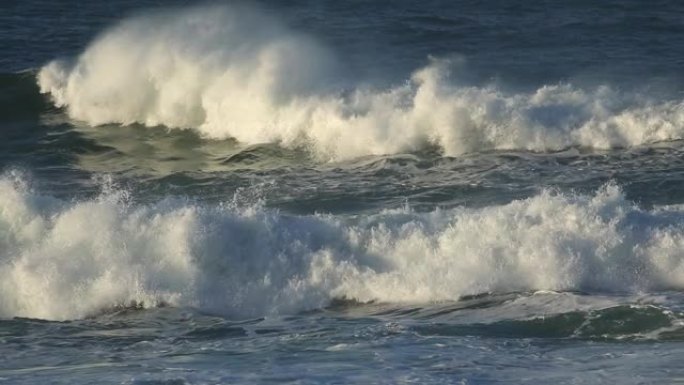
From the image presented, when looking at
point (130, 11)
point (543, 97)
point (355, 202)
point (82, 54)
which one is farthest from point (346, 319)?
point (130, 11)

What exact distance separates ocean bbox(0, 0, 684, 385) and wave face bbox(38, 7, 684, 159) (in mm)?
52

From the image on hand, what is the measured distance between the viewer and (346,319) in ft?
40.5

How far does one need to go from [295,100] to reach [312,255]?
807 cm

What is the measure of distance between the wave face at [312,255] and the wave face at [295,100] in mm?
4979

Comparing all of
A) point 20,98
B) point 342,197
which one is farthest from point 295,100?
point 20,98

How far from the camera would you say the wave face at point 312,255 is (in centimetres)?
1322

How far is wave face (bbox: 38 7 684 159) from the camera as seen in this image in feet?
65.2

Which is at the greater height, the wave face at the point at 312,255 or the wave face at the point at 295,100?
the wave face at the point at 295,100

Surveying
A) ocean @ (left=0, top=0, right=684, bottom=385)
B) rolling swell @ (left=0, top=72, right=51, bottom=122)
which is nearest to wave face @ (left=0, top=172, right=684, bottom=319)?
ocean @ (left=0, top=0, right=684, bottom=385)

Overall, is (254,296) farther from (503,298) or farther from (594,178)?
(594,178)

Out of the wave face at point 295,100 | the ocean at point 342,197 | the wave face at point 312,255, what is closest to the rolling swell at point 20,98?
the ocean at point 342,197

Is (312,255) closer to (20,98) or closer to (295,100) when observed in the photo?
(295,100)

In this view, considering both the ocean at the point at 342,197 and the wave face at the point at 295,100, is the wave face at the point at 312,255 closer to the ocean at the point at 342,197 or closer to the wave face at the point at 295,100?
the ocean at the point at 342,197

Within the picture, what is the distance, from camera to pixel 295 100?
21.7 metres
